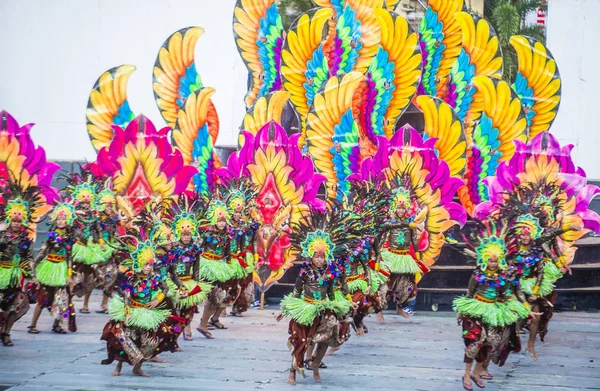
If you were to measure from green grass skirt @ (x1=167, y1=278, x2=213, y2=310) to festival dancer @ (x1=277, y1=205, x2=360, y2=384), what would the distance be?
1109 mm

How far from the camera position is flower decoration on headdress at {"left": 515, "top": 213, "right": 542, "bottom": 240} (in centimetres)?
856

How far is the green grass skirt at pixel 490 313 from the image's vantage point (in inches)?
300

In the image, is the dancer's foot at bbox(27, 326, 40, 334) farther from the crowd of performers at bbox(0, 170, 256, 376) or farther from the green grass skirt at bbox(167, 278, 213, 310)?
the green grass skirt at bbox(167, 278, 213, 310)

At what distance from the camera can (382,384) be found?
26.1ft

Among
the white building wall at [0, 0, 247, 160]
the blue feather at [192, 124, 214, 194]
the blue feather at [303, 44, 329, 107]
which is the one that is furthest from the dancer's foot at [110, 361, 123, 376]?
the blue feather at [303, 44, 329, 107]

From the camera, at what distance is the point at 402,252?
10.9 m

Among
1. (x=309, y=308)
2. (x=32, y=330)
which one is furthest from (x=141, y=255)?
(x=32, y=330)

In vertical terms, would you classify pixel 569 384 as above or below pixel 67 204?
below

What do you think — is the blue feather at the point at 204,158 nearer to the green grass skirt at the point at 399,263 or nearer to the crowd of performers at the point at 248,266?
the crowd of performers at the point at 248,266

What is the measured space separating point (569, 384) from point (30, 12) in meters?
9.08

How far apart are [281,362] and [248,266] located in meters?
1.85

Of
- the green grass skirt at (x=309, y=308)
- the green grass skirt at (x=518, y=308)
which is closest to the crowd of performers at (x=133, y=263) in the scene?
the green grass skirt at (x=309, y=308)

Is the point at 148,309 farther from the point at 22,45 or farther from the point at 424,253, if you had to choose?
the point at 22,45

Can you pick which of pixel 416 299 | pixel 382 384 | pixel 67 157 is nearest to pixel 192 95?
pixel 67 157
